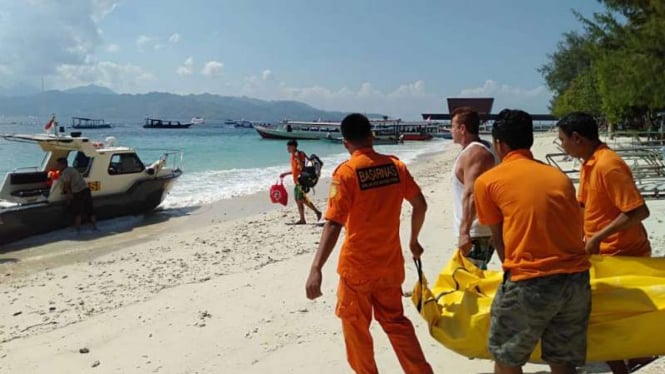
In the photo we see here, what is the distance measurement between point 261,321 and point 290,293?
895mm

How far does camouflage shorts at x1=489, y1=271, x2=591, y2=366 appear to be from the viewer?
2662 mm

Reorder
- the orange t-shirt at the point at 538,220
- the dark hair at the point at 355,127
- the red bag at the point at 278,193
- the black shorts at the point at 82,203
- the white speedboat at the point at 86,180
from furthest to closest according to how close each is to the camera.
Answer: the red bag at the point at 278,193 < the black shorts at the point at 82,203 < the white speedboat at the point at 86,180 < the dark hair at the point at 355,127 < the orange t-shirt at the point at 538,220

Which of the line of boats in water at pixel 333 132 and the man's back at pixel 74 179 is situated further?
the line of boats in water at pixel 333 132

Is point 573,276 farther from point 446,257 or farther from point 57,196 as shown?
point 57,196

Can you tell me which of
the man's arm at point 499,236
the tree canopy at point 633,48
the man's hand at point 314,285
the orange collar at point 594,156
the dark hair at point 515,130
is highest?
the tree canopy at point 633,48

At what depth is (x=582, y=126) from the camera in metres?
3.33

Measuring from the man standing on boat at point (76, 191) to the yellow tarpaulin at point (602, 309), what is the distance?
10376 millimetres

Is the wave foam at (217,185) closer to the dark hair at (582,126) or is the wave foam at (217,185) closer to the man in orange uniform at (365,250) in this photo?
the man in orange uniform at (365,250)

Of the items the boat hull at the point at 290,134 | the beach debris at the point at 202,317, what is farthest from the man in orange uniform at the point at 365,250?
the boat hull at the point at 290,134

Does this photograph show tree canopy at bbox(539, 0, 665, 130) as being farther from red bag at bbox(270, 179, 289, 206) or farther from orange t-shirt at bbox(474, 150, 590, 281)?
orange t-shirt at bbox(474, 150, 590, 281)

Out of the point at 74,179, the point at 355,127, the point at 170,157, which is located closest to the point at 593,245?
the point at 355,127

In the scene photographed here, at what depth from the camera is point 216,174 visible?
26031 millimetres

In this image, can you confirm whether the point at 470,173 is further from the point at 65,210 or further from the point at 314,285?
the point at 65,210

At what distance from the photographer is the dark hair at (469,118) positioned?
419 centimetres
